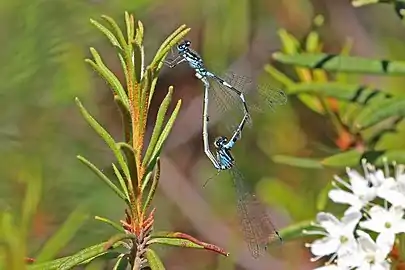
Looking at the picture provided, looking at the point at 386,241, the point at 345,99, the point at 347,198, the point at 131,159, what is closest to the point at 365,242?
the point at 386,241

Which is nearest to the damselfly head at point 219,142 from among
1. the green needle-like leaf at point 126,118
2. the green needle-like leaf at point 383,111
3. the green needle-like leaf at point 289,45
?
the green needle-like leaf at point 126,118

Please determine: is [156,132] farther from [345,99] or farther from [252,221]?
[345,99]

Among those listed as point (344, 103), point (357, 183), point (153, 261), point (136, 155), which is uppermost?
point (344, 103)

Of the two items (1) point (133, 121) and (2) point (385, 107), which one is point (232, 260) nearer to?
(2) point (385, 107)

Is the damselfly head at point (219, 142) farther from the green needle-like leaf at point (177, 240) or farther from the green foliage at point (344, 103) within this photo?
the green foliage at point (344, 103)

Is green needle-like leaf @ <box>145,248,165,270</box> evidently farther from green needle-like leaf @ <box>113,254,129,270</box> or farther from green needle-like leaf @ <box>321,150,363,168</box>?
green needle-like leaf @ <box>321,150,363,168</box>

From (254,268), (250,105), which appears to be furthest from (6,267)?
(254,268)
